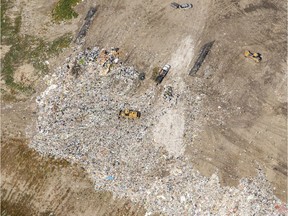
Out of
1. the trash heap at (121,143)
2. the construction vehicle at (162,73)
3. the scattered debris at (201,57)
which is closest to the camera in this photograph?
the trash heap at (121,143)

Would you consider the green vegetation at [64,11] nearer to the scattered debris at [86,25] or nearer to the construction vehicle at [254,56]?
the scattered debris at [86,25]

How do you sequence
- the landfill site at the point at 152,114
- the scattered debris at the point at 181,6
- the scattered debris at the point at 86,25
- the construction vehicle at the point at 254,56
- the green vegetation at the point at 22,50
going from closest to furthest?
the landfill site at the point at 152,114
the construction vehicle at the point at 254,56
the green vegetation at the point at 22,50
the scattered debris at the point at 86,25
the scattered debris at the point at 181,6

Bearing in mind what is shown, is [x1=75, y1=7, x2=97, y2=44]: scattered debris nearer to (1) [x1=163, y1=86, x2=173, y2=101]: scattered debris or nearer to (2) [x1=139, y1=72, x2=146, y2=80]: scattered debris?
(2) [x1=139, y1=72, x2=146, y2=80]: scattered debris

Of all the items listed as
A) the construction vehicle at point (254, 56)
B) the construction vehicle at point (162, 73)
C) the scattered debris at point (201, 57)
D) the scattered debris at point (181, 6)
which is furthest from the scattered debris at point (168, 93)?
the scattered debris at point (181, 6)

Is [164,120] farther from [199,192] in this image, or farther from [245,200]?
[245,200]

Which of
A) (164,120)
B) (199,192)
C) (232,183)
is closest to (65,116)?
(164,120)

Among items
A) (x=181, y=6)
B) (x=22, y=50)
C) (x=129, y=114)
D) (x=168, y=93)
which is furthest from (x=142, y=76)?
(x=22, y=50)
